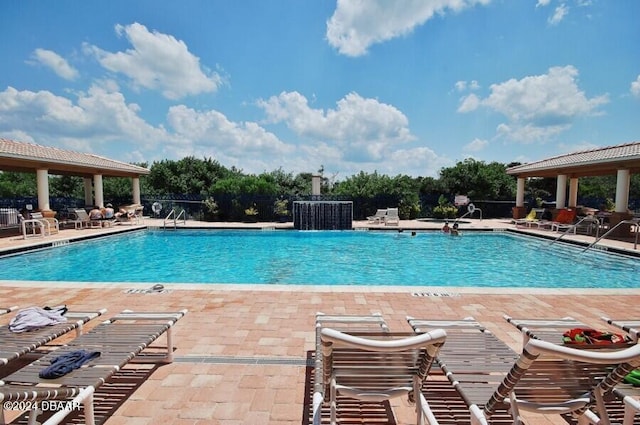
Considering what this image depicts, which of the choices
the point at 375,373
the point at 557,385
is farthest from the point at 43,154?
the point at 557,385

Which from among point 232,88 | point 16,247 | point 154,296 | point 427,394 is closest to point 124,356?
point 427,394

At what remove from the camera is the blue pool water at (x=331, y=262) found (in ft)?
26.1

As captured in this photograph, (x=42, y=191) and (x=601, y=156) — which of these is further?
(x=42, y=191)

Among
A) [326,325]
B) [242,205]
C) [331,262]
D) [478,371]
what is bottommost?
[331,262]

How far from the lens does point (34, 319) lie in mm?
2920

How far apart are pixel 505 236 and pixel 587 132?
1041 cm

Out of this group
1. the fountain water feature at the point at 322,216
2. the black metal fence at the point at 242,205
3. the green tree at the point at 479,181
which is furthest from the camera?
the green tree at the point at 479,181

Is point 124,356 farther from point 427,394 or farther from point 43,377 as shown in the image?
point 427,394

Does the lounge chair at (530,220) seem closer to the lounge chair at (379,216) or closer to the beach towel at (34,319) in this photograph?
the lounge chair at (379,216)

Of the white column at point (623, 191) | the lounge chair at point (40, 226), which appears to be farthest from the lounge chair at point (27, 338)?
the white column at point (623, 191)

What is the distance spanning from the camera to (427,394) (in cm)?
260

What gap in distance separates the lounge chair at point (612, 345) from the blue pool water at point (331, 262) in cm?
451

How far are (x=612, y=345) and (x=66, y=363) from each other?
10.8 ft

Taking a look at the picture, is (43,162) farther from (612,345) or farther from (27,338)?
(612,345)
